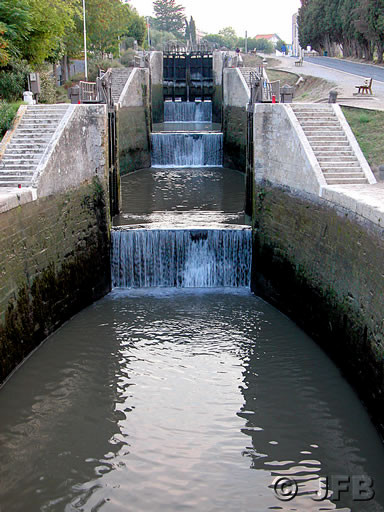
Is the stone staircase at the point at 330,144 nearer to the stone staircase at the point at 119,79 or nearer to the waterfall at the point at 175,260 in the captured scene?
the waterfall at the point at 175,260

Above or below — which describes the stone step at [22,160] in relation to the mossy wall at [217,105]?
below

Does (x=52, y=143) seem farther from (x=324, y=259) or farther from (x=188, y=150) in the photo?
(x=188, y=150)

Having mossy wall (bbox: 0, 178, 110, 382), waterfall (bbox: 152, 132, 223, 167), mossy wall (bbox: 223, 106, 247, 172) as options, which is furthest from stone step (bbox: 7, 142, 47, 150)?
waterfall (bbox: 152, 132, 223, 167)

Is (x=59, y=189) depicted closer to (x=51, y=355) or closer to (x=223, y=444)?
(x=51, y=355)

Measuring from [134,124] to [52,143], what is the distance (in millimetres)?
13778

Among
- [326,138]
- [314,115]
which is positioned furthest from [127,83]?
[326,138]

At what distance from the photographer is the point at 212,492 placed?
25.2 feet

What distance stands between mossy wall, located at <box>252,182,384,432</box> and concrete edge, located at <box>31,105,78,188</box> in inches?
200

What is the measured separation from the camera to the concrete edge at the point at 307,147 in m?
12.0

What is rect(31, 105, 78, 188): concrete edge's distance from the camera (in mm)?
12144

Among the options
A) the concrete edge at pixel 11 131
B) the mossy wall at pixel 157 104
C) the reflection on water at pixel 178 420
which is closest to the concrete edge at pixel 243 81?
the mossy wall at pixel 157 104

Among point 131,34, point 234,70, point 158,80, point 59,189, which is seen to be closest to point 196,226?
point 59,189

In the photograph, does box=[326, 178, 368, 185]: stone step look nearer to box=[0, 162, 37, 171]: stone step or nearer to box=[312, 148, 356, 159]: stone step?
box=[312, 148, 356, 159]: stone step

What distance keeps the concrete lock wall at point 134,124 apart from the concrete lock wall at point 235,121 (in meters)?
3.68
